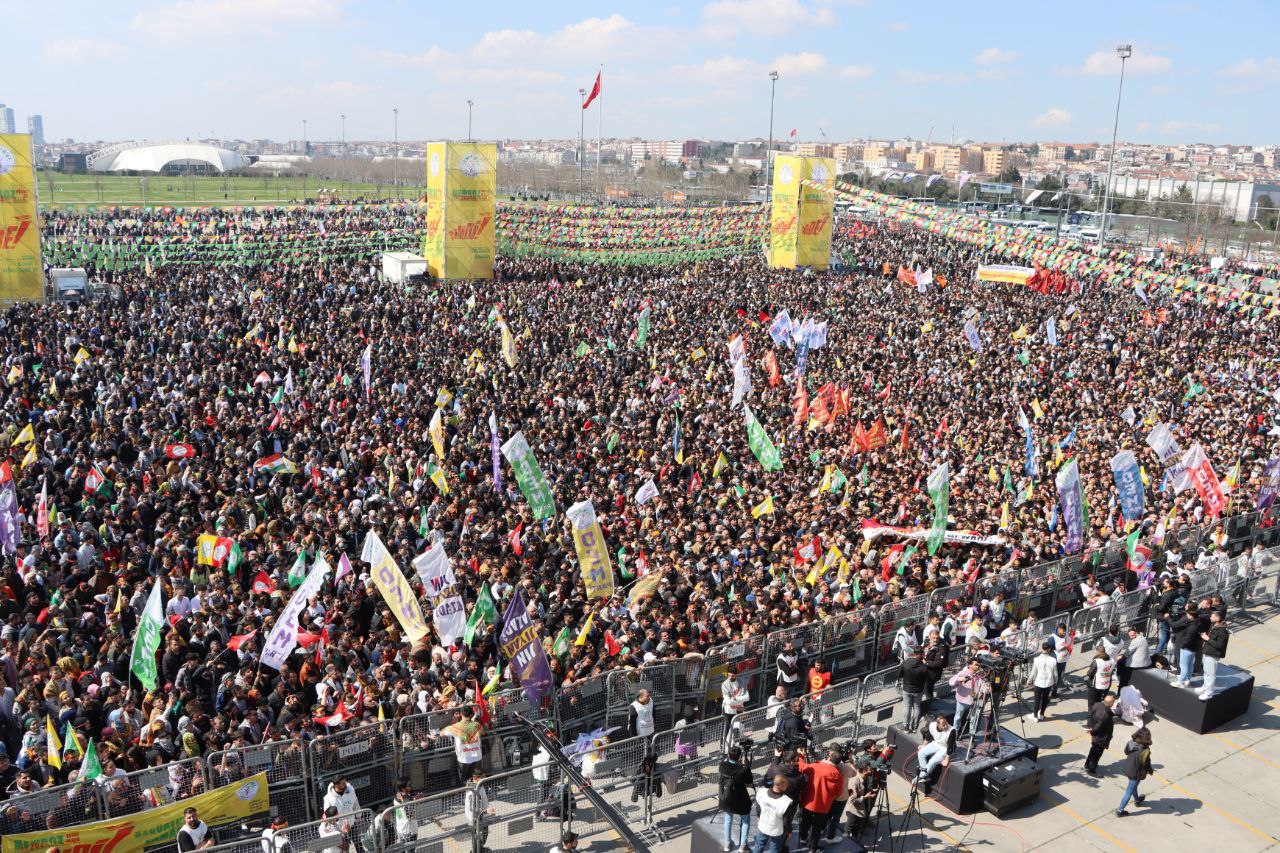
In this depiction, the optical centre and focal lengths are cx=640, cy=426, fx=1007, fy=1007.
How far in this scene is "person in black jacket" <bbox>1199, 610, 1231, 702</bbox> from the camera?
40.7 ft

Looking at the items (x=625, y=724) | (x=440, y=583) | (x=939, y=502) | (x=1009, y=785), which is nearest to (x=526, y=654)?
(x=625, y=724)

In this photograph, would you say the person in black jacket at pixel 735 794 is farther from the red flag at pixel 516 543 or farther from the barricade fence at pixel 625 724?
the red flag at pixel 516 543

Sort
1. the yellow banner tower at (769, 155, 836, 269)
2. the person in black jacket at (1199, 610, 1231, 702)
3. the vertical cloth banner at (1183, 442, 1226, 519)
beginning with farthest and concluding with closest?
the yellow banner tower at (769, 155, 836, 269)
the vertical cloth banner at (1183, 442, 1226, 519)
the person in black jacket at (1199, 610, 1231, 702)

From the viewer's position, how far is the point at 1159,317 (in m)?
36.8

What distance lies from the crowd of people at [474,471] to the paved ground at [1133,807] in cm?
298

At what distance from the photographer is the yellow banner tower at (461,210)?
4250cm

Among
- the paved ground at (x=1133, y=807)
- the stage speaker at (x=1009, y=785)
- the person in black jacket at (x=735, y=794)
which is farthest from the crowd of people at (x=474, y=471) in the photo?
the stage speaker at (x=1009, y=785)

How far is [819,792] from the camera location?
9312 mm

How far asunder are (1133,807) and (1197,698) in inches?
92.0

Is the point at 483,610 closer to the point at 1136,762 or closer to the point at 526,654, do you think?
the point at 526,654

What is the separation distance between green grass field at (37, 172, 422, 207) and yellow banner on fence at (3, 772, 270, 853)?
247ft

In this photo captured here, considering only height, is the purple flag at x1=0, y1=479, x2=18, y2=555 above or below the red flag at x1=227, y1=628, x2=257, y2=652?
above

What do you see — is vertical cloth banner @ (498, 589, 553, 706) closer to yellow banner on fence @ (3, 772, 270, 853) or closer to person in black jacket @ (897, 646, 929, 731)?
yellow banner on fence @ (3, 772, 270, 853)

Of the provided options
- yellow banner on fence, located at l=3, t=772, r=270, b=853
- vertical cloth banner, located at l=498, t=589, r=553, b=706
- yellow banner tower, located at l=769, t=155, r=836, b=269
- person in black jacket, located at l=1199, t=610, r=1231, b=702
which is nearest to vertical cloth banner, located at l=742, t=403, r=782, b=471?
person in black jacket, located at l=1199, t=610, r=1231, b=702
